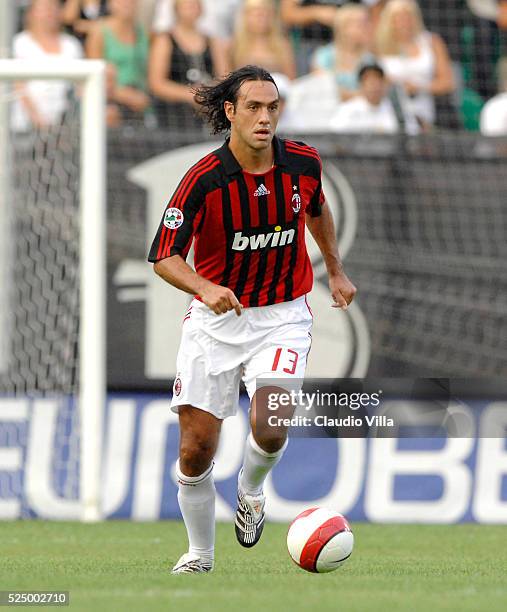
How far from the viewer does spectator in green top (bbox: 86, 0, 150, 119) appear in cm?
1153

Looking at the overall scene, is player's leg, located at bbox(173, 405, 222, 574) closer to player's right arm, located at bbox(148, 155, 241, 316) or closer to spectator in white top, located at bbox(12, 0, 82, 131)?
player's right arm, located at bbox(148, 155, 241, 316)

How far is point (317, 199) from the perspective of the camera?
22.4 ft

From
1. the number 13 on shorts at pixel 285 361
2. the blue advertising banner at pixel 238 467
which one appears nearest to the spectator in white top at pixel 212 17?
the blue advertising banner at pixel 238 467

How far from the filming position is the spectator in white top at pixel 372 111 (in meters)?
11.2

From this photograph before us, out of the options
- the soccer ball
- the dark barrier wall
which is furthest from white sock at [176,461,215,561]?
the dark barrier wall

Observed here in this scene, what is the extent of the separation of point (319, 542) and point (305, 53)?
6856mm

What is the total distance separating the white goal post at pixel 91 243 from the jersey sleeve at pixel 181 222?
11.1 ft

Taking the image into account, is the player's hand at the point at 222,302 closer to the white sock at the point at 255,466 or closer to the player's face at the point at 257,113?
the player's face at the point at 257,113

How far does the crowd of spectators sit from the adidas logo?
15.0ft

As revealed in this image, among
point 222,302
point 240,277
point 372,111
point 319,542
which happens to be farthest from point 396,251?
point 222,302

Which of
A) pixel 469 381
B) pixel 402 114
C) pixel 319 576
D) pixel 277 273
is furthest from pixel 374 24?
pixel 319 576

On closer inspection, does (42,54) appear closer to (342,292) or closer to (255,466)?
(342,292)

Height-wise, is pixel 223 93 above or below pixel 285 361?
above

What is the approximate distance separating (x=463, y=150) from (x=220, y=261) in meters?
4.21
